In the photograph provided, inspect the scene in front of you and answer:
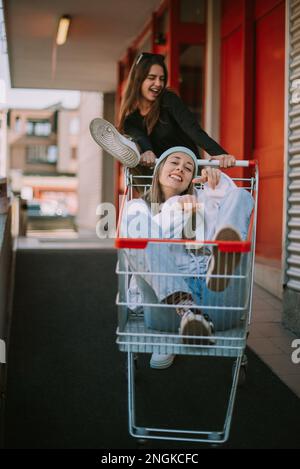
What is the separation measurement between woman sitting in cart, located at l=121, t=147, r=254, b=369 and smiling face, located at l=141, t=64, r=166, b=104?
952 millimetres

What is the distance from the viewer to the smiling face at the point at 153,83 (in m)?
3.86

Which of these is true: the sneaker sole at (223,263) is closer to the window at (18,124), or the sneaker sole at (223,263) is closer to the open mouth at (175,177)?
the open mouth at (175,177)

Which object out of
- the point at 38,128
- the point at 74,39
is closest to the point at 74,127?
the point at 38,128

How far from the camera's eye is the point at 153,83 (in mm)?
3881

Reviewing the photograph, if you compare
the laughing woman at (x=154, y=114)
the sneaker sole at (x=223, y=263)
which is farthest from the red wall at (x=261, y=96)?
the sneaker sole at (x=223, y=263)

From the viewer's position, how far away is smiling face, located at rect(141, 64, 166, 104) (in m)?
3.86

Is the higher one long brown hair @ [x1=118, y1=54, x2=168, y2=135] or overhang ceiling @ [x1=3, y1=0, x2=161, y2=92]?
overhang ceiling @ [x1=3, y1=0, x2=161, y2=92]

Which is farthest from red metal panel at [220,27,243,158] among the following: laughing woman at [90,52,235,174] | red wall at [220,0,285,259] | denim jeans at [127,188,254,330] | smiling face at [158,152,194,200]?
denim jeans at [127,188,254,330]

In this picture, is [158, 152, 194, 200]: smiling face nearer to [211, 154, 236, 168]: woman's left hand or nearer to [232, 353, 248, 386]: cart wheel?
[211, 154, 236, 168]: woman's left hand

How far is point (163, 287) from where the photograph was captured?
8.66 feet

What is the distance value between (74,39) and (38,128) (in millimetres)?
59962

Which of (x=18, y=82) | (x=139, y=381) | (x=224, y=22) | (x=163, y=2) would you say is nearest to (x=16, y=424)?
(x=139, y=381)

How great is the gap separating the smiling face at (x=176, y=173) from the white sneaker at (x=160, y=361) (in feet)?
3.70

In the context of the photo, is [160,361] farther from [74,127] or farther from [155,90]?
[74,127]
